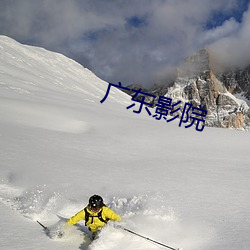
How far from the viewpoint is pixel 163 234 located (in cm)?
548

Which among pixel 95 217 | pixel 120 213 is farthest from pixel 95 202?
pixel 120 213

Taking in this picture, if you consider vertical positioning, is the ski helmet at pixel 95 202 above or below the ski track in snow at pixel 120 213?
above

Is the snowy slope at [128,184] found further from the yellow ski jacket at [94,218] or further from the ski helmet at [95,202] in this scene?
the ski helmet at [95,202]

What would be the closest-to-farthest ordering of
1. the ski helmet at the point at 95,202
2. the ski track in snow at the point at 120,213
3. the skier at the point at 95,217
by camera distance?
the ski track in snow at the point at 120,213
the ski helmet at the point at 95,202
the skier at the point at 95,217

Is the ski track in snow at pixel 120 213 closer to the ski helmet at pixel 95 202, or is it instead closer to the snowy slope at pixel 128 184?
the snowy slope at pixel 128 184

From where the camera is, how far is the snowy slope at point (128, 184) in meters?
5.31

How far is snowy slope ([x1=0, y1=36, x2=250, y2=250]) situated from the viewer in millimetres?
5309

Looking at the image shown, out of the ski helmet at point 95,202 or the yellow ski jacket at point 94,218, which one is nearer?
the ski helmet at point 95,202

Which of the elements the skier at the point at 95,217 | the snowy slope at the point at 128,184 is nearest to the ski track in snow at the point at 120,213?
the snowy slope at the point at 128,184

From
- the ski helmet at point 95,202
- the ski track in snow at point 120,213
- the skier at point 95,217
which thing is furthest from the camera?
the skier at point 95,217

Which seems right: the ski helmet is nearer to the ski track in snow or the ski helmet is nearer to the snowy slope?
the ski track in snow

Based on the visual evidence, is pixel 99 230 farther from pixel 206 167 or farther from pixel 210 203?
pixel 206 167

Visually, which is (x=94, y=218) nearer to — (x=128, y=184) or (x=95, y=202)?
(x=95, y=202)

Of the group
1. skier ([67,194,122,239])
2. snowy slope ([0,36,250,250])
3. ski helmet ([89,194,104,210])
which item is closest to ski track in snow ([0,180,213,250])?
snowy slope ([0,36,250,250])
